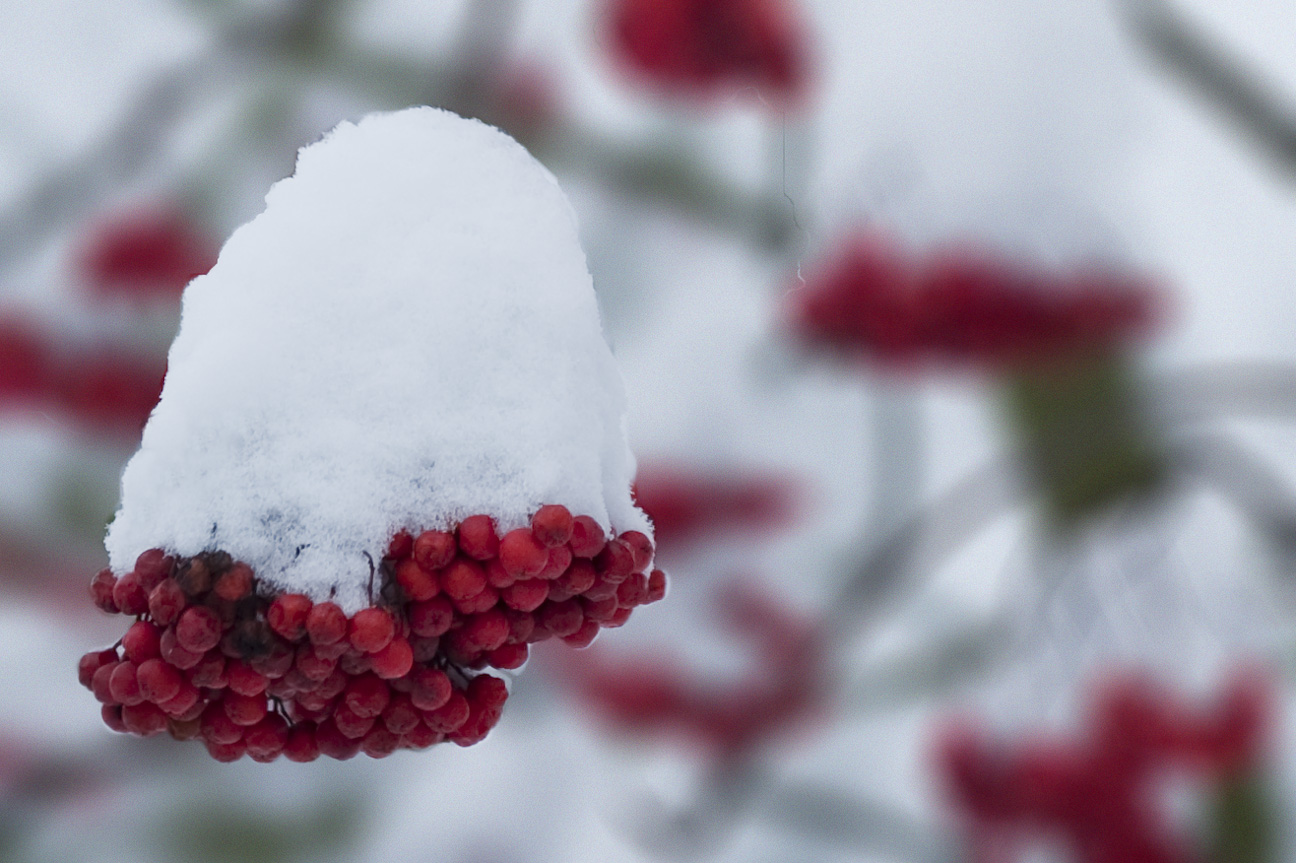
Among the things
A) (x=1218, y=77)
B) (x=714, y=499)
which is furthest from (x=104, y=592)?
(x=714, y=499)

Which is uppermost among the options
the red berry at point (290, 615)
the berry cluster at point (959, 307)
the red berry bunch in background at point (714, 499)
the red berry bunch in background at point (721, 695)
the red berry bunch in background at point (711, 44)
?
the red berry bunch in background at point (711, 44)

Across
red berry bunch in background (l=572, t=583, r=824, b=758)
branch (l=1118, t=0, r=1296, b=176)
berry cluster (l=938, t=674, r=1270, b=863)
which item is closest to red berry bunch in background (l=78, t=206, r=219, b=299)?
red berry bunch in background (l=572, t=583, r=824, b=758)

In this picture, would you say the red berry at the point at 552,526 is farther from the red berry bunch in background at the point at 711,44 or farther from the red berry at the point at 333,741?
the red berry bunch in background at the point at 711,44

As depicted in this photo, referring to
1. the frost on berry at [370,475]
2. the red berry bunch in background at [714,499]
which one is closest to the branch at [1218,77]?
the red berry bunch in background at [714,499]

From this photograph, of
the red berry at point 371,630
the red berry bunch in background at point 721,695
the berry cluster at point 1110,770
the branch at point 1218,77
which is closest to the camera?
the red berry at point 371,630

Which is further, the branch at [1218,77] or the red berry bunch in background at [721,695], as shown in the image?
the red berry bunch in background at [721,695]

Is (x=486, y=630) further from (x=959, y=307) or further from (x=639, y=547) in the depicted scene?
(x=959, y=307)

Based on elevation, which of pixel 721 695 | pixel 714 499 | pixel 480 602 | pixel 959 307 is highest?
pixel 959 307

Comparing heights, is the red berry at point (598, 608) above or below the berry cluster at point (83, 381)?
above
